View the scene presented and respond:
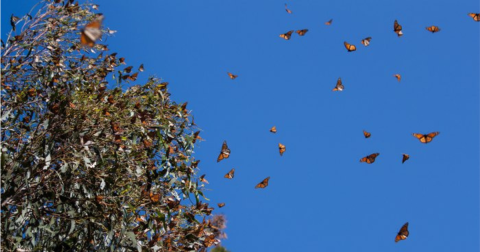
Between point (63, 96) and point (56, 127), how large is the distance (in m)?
0.35

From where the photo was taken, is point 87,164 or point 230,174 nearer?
point 87,164

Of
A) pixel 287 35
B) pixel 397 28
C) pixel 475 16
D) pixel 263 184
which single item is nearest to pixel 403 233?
pixel 263 184

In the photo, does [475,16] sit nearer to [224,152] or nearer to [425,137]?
[425,137]

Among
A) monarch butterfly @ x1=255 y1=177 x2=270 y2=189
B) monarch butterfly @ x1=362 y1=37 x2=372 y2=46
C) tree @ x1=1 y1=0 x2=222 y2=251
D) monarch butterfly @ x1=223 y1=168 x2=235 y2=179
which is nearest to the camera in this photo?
tree @ x1=1 y1=0 x2=222 y2=251

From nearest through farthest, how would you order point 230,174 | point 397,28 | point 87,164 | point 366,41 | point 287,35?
point 87,164, point 230,174, point 397,28, point 287,35, point 366,41

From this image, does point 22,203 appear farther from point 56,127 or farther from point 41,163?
point 56,127

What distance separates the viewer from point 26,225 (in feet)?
15.1

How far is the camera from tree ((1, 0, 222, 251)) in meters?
4.48

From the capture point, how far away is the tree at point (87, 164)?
448 centimetres

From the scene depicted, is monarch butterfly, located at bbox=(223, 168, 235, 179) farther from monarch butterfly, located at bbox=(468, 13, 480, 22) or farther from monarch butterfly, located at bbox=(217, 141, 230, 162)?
monarch butterfly, located at bbox=(468, 13, 480, 22)

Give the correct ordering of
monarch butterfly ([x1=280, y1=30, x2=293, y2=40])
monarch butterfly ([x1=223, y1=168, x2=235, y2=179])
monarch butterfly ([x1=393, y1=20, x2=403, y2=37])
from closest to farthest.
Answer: monarch butterfly ([x1=223, y1=168, x2=235, y2=179]) < monarch butterfly ([x1=393, y1=20, x2=403, y2=37]) < monarch butterfly ([x1=280, y1=30, x2=293, y2=40])

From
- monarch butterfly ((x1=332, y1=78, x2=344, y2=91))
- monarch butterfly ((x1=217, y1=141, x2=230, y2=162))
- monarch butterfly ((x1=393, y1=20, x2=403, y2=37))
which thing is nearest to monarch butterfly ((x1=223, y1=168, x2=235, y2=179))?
monarch butterfly ((x1=217, y1=141, x2=230, y2=162))

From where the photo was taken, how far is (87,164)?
14.4 ft

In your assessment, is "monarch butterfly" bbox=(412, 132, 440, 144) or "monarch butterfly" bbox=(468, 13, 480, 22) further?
"monarch butterfly" bbox=(468, 13, 480, 22)
